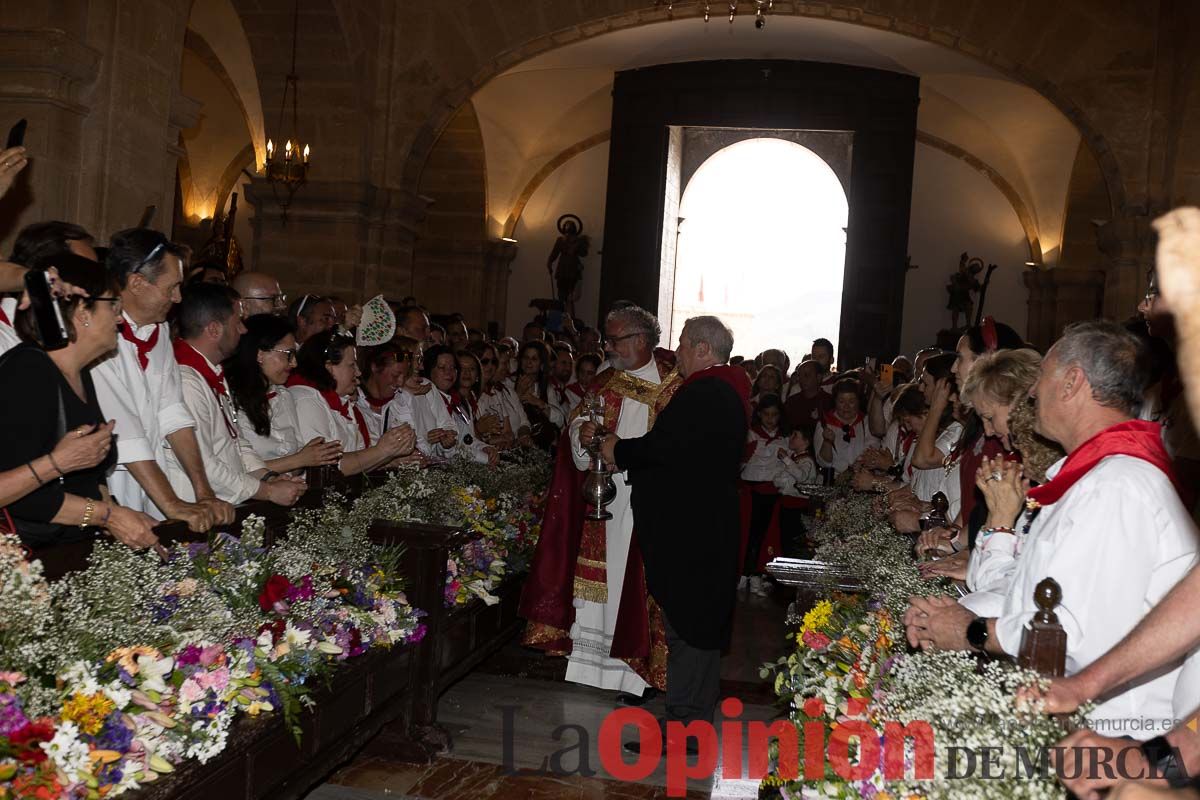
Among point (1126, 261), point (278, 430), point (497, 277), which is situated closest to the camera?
point (278, 430)

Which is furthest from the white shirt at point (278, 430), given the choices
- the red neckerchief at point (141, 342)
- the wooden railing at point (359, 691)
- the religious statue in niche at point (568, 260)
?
the religious statue in niche at point (568, 260)

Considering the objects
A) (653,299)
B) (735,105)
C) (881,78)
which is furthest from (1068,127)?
(653,299)

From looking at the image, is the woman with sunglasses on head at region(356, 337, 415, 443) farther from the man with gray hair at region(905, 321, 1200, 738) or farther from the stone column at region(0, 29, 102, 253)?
the man with gray hair at region(905, 321, 1200, 738)

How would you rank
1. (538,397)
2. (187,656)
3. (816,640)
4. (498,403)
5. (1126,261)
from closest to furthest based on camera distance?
(187,656) < (816,640) < (498,403) < (538,397) < (1126,261)

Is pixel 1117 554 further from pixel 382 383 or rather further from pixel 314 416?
pixel 382 383

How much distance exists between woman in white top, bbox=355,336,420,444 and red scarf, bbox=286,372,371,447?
7.7 inches

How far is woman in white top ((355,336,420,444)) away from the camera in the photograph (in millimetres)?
6957

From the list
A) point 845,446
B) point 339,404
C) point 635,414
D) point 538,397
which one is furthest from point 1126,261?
point 339,404

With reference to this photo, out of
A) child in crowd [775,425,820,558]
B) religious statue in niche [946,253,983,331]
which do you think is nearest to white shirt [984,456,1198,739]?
child in crowd [775,425,820,558]

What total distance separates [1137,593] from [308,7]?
11.3m

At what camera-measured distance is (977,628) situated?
298 centimetres

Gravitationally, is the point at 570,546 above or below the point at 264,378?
below

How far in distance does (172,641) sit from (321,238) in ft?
32.3

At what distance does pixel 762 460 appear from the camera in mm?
10133
